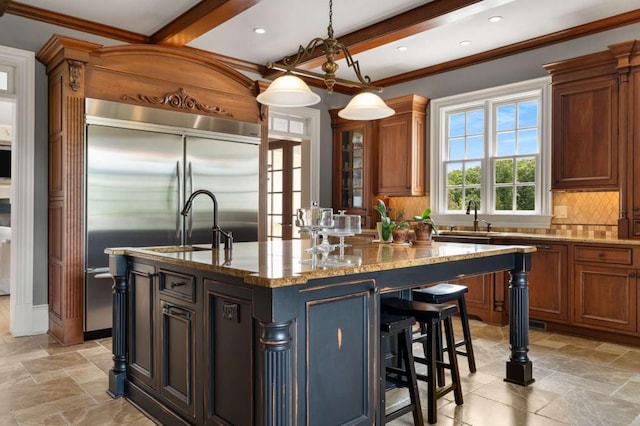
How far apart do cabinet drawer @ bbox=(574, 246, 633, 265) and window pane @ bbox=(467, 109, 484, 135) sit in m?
1.97

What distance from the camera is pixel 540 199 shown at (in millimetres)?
5133

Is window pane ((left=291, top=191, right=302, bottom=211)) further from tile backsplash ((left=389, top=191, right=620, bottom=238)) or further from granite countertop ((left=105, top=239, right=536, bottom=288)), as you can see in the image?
granite countertop ((left=105, top=239, right=536, bottom=288))

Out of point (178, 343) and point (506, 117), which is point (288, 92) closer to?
point (178, 343)

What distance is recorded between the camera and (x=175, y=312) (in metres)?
2.42

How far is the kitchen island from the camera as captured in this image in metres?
1.80

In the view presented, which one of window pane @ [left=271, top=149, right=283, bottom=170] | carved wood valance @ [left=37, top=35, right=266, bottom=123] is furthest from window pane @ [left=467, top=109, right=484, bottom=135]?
window pane @ [left=271, top=149, right=283, bottom=170]

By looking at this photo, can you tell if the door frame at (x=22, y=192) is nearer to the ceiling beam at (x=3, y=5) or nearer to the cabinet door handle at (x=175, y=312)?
the ceiling beam at (x=3, y=5)

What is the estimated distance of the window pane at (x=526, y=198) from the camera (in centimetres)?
527

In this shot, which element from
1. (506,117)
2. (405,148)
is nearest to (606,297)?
(506,117)

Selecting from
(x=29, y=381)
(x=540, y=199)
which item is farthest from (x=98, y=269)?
(x=540, y=199)

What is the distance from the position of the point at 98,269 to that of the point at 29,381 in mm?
1173

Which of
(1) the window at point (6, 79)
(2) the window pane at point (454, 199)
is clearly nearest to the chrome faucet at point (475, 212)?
(2) the window pane at point (454, 199)

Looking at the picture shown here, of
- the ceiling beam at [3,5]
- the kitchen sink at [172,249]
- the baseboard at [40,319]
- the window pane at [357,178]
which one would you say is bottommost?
the baseboard at [40,319]

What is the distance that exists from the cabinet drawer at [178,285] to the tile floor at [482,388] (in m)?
0.74
